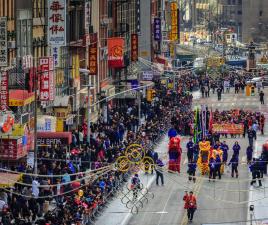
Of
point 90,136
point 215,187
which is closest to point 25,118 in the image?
point 90,136

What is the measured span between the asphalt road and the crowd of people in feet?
5.45

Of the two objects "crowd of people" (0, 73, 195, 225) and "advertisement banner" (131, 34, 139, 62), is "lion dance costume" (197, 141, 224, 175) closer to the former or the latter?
"crowd of people" (0, 73, 195, 225)

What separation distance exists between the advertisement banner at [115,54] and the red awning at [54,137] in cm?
2775

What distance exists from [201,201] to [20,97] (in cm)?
1053

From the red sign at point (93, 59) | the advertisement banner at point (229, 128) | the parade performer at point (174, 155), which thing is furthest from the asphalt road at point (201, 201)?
the red sign at point (93, 59)

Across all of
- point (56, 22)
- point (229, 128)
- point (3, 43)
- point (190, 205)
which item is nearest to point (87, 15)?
point (229, 128)

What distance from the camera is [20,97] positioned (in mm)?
58250

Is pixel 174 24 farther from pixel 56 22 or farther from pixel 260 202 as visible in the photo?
pixel 260 202

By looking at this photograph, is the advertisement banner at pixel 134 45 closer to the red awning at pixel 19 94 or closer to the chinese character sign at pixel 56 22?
the chinese character sign at pixel 56 22

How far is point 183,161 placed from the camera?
6356 centimetres

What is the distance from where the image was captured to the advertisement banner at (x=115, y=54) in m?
87.5

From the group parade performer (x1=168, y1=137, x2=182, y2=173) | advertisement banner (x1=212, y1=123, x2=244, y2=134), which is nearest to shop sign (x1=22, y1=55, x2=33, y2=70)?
parade performer (x1=168, y1=137, x2=182, y2=173)

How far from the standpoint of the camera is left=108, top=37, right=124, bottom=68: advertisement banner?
8753cm

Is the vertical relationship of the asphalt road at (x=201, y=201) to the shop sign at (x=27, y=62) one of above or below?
below
